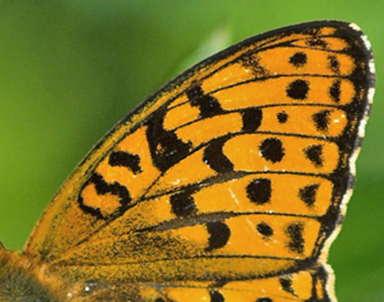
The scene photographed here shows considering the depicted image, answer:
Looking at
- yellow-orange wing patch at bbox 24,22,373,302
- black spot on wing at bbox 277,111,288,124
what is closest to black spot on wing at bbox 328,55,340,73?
yellow-orange wing patch at bbox 24,22,373,302

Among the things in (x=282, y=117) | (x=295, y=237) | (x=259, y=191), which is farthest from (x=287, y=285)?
(x=282, y=117)

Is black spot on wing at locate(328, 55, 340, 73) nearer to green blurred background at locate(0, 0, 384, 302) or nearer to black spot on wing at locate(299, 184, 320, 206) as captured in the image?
black spot on wing at locate(299, 184, 320, 206)

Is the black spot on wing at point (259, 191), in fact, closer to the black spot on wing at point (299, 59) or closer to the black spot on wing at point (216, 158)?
the black spot on wing at point (216, 158)

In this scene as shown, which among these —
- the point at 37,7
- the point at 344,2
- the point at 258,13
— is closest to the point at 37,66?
the point at 37,7

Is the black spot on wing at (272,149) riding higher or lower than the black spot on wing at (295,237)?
higher

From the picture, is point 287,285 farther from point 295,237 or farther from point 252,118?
point 252,118

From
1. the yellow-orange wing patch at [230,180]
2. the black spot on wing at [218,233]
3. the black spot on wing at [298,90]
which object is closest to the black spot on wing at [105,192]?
the yellow-orange wing patch at [230,180]
